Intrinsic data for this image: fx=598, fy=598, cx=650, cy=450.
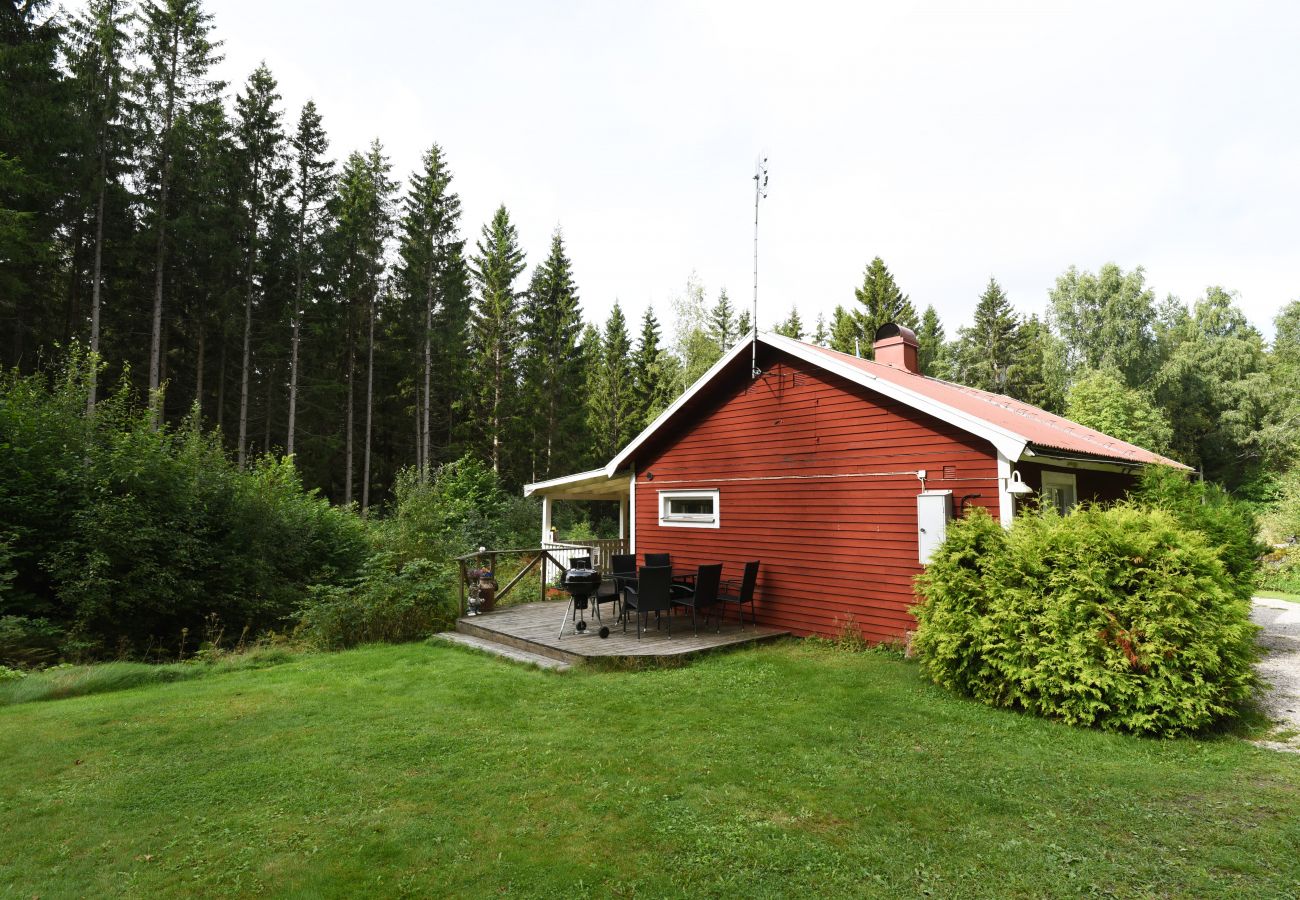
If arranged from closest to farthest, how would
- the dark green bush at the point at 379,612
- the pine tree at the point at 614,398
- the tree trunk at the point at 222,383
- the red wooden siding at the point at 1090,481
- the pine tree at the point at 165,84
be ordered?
1. the red wooden siding at the point at 1090,481
2. the dark green bush at the point at 379,612
3. the pine tree at the point at 165,84
4. the tree trunk at the point at 222,383
5. the pine tree at the point at 614,398

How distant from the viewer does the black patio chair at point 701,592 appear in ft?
27.0

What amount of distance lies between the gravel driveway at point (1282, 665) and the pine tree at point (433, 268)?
25.1 meters

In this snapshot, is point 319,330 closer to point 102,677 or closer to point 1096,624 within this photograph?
point 102,677

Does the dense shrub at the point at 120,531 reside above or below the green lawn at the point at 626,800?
above

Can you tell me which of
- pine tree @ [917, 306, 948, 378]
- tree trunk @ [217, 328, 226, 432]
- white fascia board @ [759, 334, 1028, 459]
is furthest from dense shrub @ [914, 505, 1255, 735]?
pine tree @ [917, 306, 948, 378]

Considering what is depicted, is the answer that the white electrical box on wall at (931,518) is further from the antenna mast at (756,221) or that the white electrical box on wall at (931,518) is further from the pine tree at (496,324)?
the pine tree at (496,324)

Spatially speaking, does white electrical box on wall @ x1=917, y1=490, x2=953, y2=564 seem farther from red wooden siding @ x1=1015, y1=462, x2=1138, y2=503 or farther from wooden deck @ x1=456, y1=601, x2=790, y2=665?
wooden deck @ x1=456, y1=601, x2=790, y2=665

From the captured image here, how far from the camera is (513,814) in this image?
3490 mm

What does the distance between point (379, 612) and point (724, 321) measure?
29434mm

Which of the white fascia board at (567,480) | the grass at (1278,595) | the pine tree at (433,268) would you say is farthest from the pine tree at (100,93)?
the grass at (1278,595)

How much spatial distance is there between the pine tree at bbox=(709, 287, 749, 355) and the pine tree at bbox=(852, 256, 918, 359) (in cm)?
761

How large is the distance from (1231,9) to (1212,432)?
102ft

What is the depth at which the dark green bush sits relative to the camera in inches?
349

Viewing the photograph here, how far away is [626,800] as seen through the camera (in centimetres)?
367
